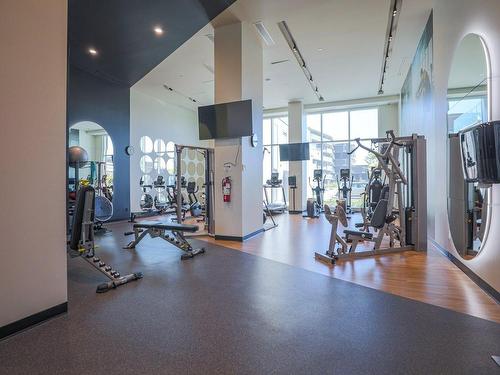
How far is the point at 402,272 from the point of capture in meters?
3.55

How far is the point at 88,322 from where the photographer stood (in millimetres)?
2309

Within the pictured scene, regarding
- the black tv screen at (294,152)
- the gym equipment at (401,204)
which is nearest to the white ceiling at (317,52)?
the black tv screen at (294,152)

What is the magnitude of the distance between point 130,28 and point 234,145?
9.55 ft

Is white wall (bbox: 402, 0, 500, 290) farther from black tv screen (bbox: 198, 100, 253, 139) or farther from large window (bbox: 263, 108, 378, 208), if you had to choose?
large window (bbox: 263, 108, 378, 208)

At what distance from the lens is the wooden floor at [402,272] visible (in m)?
2.68

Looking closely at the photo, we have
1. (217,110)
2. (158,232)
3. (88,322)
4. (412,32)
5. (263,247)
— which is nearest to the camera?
(88,322)

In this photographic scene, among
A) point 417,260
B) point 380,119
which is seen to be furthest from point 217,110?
point 380,119

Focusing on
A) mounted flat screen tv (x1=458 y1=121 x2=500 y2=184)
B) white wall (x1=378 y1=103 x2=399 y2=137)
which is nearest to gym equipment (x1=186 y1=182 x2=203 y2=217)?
mounted flat screen tv (x1=458 y1=121 x2=500 y2=184)

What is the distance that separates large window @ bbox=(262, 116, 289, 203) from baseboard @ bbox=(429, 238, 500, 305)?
8197 millimetres

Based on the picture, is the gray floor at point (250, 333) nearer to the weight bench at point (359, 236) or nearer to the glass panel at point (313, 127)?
the weight bench at point (359, 236)

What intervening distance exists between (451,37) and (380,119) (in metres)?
7.19

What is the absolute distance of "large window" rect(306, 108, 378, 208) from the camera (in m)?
11.2

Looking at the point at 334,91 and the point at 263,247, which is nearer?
the point at 263,247

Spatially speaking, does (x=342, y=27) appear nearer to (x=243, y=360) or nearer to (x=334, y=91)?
(x=334, y=91)
